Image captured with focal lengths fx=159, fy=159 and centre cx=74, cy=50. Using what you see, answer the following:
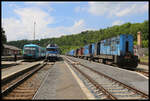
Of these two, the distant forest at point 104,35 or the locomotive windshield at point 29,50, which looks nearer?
the locomotive windshield at point 29,50

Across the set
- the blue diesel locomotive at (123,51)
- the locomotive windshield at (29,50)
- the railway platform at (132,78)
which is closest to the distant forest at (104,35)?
the locomotive windshield at (29,50)

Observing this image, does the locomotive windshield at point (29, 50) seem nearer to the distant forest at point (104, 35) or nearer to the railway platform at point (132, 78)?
the distant forest at point (104, 35)

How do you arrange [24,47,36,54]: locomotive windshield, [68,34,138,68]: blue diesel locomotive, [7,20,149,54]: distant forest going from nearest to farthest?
[68,34,138,68]: blue diesel locomotive, [24,47,36,54]: locomotive windshield, [7,20,149,54]: distant forest

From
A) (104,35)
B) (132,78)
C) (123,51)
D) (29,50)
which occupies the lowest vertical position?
(132,78)

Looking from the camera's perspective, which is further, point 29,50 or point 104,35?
point 104,35

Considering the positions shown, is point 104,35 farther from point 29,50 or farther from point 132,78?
point 132,78

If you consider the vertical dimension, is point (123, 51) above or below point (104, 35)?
below

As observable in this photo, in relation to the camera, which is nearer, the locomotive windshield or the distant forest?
the locomotive windshield

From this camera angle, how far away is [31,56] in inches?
1156

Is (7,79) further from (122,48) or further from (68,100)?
(122,48)

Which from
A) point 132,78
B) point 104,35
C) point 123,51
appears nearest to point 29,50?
point 123,51

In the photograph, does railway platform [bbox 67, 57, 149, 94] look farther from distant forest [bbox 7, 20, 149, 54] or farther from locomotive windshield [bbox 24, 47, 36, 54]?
distant forest [bbox 7, 20, 149, 54]

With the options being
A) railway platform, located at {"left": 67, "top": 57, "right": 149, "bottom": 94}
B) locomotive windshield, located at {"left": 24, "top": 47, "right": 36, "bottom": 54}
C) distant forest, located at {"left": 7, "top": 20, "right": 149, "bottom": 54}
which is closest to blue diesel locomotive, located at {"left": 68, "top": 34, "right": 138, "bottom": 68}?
railway platform, located at {"left": 67, "top": 57, "right": 149, "bottom": 94}

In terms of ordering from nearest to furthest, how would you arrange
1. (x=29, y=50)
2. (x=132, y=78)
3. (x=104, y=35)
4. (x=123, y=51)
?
(x=132, y=78) < (x=123, y=51) < (x=29, y=50) < (x=104, y=35)
